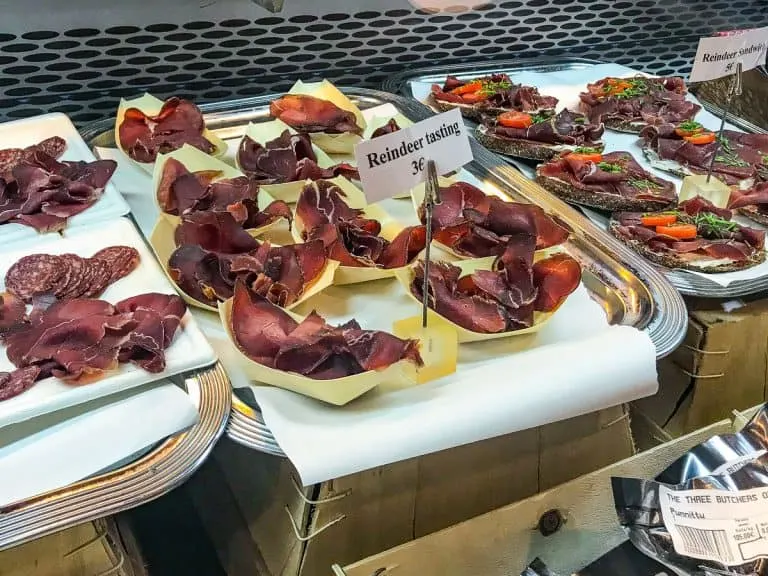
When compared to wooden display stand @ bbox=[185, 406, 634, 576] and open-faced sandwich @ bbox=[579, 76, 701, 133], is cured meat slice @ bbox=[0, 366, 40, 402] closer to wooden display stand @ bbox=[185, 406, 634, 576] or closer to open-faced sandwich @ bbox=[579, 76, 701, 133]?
wooden display stand @ bbox=[185, 406, 634, 576]

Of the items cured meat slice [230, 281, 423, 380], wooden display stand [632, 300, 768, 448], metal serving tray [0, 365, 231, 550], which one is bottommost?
wooden display stand [632, 300, 768, 448]

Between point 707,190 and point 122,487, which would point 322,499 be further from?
point 707,190

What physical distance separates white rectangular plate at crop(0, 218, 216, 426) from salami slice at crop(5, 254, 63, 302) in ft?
0.10

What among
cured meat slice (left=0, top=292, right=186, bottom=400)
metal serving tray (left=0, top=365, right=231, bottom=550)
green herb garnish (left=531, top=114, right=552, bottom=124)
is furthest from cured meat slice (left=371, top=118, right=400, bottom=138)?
metal serving tray (left=0, top=365, right=231, bottom=550)

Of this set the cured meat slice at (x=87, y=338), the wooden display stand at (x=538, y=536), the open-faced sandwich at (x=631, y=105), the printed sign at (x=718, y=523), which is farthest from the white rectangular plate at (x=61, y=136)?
the open-faced sandwich at (x=631, y=105)

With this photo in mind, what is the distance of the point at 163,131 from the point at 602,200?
0.93 m

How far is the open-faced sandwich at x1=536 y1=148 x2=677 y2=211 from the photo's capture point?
5.70 feet

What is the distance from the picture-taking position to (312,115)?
1.80 m

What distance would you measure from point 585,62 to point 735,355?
3.96 feet

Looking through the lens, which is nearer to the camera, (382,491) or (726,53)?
(382,491)

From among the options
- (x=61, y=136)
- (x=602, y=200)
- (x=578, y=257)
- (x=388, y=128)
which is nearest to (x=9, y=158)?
(x=61, y=136)

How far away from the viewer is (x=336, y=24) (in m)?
1.96

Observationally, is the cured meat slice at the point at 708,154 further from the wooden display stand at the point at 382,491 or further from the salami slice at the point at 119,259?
the salami slice at the point at 119,259

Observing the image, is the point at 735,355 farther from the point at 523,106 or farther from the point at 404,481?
the point at 523,106
